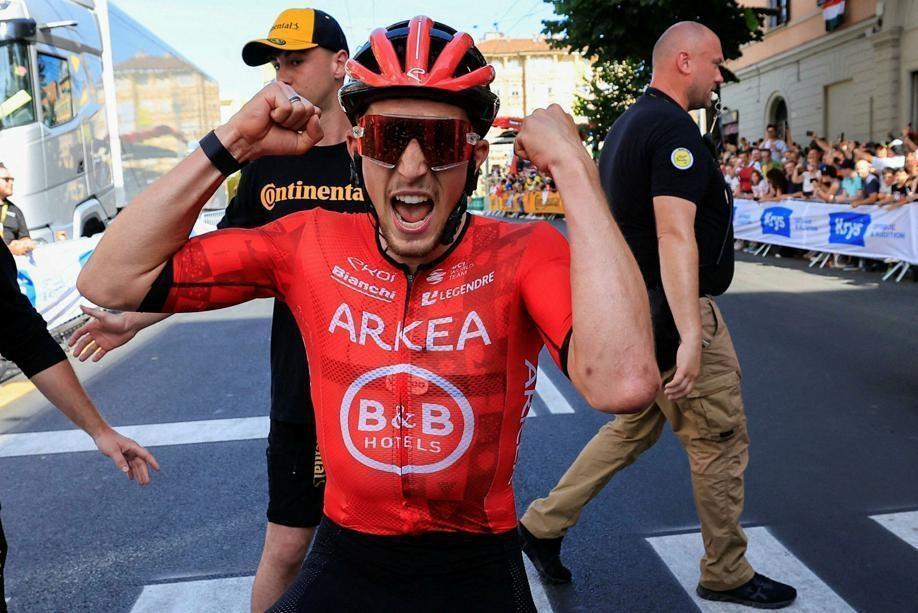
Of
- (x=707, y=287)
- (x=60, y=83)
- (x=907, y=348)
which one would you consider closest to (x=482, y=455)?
(x=707, y=287)

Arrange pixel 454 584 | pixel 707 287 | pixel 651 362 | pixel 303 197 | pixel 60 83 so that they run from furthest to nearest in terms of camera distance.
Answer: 1. pixel 60 83
2. pixel 707 287
3. pixel 303 197
4. pixel 454 584
5. pixel 651 362

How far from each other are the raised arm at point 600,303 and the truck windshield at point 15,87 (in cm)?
1047

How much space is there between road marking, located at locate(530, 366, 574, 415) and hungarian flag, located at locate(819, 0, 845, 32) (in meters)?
23.0

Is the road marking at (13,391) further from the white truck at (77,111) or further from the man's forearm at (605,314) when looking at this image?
the man's forearm at (605,314)

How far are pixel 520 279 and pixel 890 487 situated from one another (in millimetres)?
3975

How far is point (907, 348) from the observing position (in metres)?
8.47

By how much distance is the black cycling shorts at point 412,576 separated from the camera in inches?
72.6

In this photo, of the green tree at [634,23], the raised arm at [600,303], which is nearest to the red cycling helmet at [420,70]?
the raised arm at [600,303]

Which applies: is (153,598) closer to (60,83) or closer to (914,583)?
(914,583)

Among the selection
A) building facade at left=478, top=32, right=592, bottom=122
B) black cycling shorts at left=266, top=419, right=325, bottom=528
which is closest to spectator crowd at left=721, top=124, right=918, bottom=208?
black cycling shorts at left=266, top=419, right=325, bottom=528

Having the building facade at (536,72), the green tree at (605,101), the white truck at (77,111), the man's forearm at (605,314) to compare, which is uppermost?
the building facade at (536,72)

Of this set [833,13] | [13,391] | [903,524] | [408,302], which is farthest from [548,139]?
[833,13]

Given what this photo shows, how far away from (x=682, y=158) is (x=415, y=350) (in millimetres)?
1961

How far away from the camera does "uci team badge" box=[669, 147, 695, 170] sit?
3436mm
